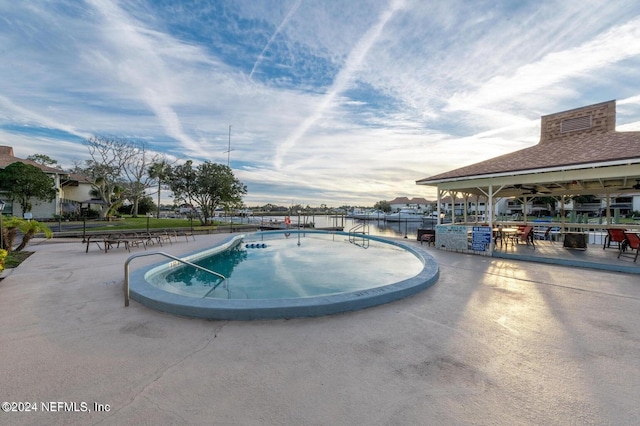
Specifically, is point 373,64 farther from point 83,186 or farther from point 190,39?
point 83,186

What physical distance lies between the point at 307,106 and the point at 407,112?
523 cm

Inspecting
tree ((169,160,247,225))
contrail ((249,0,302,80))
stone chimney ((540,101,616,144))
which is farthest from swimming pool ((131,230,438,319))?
tree ((169,160,247,225))

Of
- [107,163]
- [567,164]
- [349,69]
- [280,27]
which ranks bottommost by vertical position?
[567,164]

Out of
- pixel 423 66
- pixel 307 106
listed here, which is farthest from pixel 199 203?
pixel 423 66

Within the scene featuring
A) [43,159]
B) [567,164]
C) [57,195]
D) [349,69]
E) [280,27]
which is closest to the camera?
[567,164]

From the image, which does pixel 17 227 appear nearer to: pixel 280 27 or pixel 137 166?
pixel 280 27

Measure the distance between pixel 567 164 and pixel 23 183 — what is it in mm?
32083

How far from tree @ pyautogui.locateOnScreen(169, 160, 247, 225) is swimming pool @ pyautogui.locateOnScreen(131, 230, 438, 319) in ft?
30.7

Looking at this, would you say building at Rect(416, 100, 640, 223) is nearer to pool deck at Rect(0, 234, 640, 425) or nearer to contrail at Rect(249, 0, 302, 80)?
pool deck at Rect(0, 234, 640, 425)

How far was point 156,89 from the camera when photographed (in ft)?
43.7

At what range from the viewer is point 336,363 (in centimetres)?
284

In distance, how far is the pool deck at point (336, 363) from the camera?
6.98 ft

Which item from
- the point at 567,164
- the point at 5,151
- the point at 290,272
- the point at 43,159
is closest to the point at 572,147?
the point at 567,164

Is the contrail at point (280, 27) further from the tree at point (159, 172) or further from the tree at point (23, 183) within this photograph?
the tree at point (23, 183)
